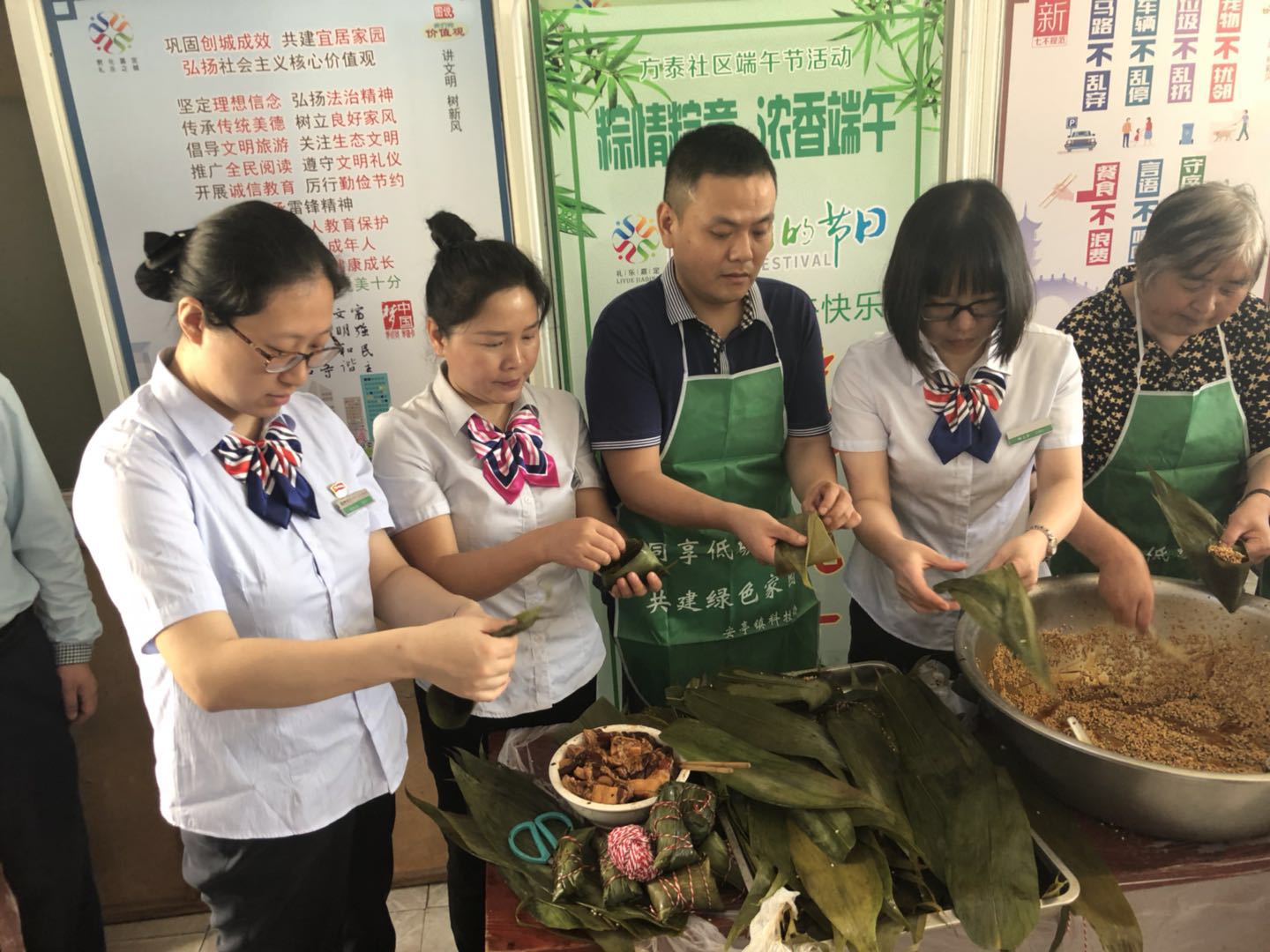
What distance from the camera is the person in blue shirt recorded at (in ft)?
6.01

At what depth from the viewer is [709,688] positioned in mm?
1563

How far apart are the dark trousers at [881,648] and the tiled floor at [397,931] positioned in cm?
146

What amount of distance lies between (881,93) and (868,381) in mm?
1047

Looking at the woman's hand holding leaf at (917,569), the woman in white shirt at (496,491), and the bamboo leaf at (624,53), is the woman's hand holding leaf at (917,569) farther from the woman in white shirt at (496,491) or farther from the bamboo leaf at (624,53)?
the bamboo leaf at (624,53)

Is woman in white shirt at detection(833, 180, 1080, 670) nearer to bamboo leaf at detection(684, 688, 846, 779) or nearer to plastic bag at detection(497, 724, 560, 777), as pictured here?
bamboo leaf at detection(684, 688, 846, 779)

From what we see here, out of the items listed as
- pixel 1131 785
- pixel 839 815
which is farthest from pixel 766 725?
pixel 1131 785

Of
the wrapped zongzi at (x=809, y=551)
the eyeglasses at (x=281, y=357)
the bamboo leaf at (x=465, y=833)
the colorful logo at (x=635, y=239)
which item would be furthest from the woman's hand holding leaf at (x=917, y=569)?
the colorful logo at (x=635, y=239)

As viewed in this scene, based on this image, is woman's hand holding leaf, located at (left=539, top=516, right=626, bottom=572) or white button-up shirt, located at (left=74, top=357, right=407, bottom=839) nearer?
white button-up shirt, located at (left=74, top=357, right=407, bottom=839)

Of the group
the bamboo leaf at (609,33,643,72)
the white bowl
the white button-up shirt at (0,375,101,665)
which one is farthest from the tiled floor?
the bamboo leaf at (609,33,643,72)

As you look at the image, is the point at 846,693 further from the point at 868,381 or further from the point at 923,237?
the point at 923,237

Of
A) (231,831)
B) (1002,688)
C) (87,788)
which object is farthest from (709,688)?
(87,788)

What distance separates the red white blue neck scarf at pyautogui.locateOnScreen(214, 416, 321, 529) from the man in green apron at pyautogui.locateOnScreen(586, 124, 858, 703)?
2.13ft

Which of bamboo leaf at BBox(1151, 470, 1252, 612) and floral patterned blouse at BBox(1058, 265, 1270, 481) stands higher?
floral patterned blouse at BBox(1058, 265, 1270, 481)

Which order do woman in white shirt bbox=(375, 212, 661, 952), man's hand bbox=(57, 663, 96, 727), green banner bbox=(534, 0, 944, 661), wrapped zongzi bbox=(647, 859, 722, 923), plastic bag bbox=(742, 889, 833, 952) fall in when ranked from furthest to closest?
green banner bbox=(534, 0, 944, 661), man's hand bbox=(57, 663, 96, 727), woman in white shirt bbox=(375, 212, 661, 952), wrapped zongzi bbox=(647, 859, 722, 923), plastic bag bbox=(742, 889, 833, 952)
